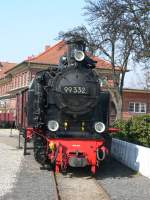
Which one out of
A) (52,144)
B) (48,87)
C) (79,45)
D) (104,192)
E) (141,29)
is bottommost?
(104,192)

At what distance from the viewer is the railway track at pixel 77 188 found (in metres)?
11.0

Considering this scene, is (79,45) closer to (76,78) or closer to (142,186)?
(76,78)

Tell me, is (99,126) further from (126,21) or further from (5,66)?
(5,66)

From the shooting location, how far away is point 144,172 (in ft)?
48.4

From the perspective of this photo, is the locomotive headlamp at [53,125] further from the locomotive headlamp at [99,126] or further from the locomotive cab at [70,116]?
the locomotive headlamp at [99,126]

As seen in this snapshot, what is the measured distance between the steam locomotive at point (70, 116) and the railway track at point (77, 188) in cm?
43

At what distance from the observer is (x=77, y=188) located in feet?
40.2

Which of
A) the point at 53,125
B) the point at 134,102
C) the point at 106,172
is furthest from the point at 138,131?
the point at 134,102

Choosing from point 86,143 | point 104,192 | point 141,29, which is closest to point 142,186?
point 104,192

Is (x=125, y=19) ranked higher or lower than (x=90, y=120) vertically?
higher

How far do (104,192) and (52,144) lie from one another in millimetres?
3101

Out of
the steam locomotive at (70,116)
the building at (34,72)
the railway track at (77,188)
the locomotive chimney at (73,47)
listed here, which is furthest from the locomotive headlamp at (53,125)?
the building at (34,72)

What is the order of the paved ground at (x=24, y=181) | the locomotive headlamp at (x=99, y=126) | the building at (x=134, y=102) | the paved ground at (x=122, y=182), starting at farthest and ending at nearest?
the building at (x=134, y=102), the locomotive headlamp at (x=99, y=126), the paved ground at (x=122, y=182), the paved ground at (x=24, y=181)

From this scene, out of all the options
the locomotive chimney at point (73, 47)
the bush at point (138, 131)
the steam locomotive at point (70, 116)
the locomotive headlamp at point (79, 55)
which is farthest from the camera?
the bush at point (138, 131)
